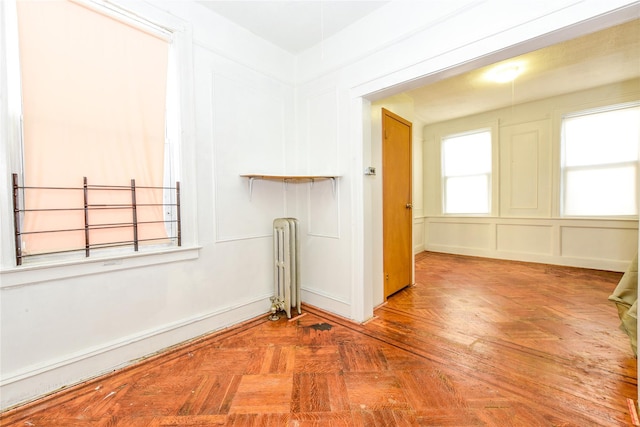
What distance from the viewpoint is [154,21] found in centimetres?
201

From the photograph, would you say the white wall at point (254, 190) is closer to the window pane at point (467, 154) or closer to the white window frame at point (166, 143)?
the white window frame at point (166, 143)

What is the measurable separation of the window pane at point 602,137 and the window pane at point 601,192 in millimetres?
182

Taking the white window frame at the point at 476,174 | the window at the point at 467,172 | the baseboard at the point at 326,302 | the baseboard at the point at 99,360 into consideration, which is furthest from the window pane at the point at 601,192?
the baseboard at the point at 99,360

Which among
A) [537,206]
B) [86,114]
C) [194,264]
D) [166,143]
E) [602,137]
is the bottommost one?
[194,264]

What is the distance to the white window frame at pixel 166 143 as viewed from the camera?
4.93 ft

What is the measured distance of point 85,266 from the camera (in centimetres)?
175

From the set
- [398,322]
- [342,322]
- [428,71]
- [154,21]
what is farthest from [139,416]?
[428,71]

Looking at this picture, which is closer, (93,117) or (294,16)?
(93,117)

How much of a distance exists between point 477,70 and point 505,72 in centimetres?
38

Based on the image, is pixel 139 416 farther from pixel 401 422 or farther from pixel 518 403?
pixel 518 403

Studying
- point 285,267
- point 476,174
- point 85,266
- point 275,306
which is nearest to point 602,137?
point 476,174

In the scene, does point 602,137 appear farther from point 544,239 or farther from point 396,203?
point 396,203

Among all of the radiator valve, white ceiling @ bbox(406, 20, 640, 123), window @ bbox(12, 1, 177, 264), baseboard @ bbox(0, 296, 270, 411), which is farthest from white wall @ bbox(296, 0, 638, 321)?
white ceiling @ bbox(406, 20, 640, 123)

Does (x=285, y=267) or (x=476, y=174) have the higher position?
(x=476, y=174)
